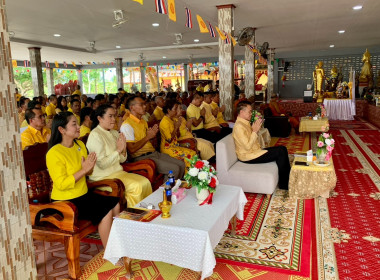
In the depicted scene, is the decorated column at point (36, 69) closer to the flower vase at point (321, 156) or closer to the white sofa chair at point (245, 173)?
the white sofa chair at point (245, 173)

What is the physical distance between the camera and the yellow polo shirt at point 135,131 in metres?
4.14

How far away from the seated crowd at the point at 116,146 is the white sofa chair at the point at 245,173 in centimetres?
24

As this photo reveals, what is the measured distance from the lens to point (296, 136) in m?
8.86

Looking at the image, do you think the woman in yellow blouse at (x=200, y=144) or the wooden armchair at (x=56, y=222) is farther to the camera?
the woman in yellow blouse at (x=200, y=144)

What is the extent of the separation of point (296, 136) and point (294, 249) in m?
6.29

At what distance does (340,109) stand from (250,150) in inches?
357

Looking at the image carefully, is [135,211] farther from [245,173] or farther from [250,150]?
[250,150]

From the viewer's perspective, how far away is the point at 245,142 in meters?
4.43

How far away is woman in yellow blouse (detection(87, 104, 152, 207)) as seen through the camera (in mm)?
3312

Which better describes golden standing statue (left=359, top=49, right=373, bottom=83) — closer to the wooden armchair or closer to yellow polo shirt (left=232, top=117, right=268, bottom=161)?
yellow polo shirt (left=232, top=117, right=268, bottom=161)

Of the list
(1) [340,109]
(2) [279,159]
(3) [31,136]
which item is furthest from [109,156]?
(1) [340,109]

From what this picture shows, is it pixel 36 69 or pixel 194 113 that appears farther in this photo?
pixel 36 69

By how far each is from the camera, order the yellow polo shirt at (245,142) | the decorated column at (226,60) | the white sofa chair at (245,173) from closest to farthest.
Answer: the white sofa chair at (245,173) → the yellow polo shirt at (245,142) → the decorated column at (226,60)

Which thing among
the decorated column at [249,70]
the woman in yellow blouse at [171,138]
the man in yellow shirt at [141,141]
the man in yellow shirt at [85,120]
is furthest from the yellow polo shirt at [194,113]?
the decorated column at [249,70]
